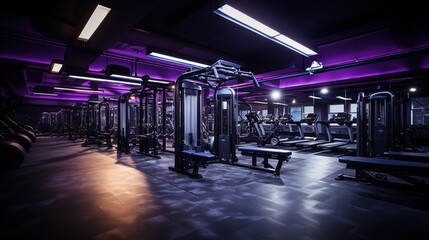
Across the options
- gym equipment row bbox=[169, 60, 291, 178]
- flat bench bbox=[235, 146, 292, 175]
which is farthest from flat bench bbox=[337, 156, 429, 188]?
gym equipment row bbox=[169, 60, 291, 178]

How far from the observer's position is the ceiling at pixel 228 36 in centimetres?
412

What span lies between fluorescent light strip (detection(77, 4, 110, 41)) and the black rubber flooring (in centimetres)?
294

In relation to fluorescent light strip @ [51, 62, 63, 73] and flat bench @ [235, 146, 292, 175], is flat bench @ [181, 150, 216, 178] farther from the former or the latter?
fluorescent light strip @ [51, 62, 63, 73]

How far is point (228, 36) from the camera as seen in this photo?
621 cm

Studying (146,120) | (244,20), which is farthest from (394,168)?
(146,120)

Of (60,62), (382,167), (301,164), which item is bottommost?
(301,164)

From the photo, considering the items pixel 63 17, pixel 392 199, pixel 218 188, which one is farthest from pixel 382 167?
pixel 63 17

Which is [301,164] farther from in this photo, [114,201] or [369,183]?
[114,201]

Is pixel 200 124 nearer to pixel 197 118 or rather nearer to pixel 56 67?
pixel 197 118

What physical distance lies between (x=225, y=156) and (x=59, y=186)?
11.5ft

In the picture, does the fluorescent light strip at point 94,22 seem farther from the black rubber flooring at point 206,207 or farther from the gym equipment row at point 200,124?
the black rubber flooring at point 206,207

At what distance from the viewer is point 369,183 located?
3998mm

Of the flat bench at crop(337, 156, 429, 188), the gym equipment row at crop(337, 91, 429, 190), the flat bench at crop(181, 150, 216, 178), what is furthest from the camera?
the flat bench at crop(181, 150, 216, 178)

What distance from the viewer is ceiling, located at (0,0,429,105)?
412cm
